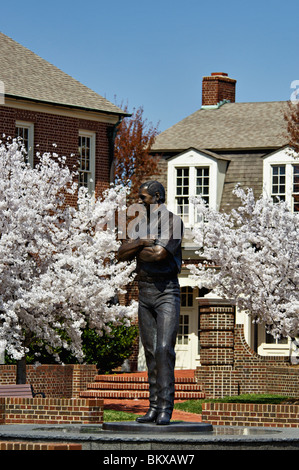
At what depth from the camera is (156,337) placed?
40.0 ft

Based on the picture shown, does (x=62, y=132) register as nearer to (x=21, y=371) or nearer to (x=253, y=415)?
(x=21, y=371)

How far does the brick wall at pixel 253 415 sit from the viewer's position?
45.1 ft

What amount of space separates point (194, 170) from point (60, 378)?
11438 mm

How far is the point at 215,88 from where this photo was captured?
129 feet

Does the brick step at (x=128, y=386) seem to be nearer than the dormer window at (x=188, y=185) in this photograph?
Yes

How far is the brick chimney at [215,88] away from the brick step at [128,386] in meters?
15.7

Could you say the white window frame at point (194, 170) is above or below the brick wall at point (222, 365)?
above

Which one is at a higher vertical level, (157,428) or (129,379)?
(157,428)

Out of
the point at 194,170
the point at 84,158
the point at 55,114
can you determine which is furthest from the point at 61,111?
the point at 194,170

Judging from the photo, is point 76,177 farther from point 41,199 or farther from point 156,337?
point 156,337

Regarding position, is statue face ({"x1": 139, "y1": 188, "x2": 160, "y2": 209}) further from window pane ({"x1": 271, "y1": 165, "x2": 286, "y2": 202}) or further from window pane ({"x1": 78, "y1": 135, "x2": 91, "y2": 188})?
window pane ({"x1": 271, "y1": 165, "x2": 286, "y2": 202})

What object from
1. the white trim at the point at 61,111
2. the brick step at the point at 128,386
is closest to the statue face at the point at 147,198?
the brick step at the point at 128,386

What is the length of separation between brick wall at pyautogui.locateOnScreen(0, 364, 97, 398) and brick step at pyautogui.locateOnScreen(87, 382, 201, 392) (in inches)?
9.9

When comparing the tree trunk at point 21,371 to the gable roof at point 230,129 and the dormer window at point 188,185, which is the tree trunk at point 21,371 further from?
the gable roof at point 230,129
